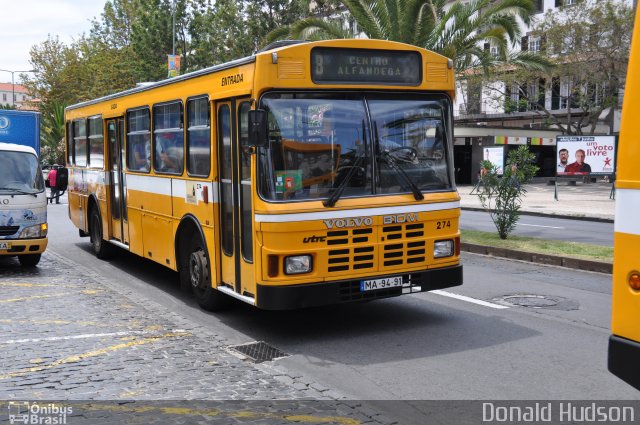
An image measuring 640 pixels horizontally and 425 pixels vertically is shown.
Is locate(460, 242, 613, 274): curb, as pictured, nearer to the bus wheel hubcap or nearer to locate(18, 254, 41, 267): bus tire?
the bus wheel hubcap

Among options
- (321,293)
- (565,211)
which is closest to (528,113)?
(565,211)

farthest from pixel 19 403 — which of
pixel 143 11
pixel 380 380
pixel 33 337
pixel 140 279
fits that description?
pixel 143 11

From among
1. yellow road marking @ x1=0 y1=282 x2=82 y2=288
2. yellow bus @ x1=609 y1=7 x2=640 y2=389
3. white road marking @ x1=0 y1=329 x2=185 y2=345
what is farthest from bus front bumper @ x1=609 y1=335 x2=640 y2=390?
yellow road marking @ x1=0 y1=282 x2=82 y2=288

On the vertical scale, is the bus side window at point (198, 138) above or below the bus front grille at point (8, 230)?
above

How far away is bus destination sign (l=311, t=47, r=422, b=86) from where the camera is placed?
24.7 ft

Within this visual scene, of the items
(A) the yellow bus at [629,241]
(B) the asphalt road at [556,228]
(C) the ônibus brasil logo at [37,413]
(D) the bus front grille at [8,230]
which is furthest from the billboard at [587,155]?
(C) the ônibus brasil logo at [37,413]

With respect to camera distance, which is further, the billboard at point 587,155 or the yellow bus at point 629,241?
the billboard at point 587,155

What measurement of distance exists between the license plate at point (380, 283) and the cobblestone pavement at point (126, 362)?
1.39m

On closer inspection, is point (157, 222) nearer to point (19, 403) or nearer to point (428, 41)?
point (19, 403)

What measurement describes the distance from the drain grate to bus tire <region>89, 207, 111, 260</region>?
7.19 m

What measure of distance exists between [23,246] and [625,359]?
10109mm

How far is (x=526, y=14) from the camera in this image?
755 inches

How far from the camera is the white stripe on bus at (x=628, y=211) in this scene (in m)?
4.20

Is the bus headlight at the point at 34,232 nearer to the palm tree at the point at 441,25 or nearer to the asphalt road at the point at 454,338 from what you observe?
the asphalt road at the point at 454,338
